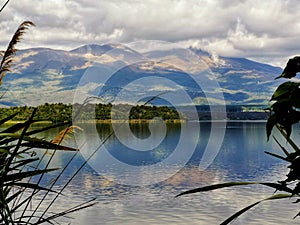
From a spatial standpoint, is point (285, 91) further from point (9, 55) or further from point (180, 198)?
point (180, 198)

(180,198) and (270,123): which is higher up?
(270,123)

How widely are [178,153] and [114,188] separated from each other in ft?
80.4

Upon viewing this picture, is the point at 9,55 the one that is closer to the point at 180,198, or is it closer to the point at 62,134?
the point at 62,134

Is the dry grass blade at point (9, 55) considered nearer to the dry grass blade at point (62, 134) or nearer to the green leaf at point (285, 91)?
the dry grass blade at point (62, 134)

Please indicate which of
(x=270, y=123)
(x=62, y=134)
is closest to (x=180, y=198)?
(x=62, y=134)

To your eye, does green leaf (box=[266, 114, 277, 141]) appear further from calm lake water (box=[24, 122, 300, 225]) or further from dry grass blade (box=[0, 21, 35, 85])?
calm lake water (box=[24, 122, 300, 225])

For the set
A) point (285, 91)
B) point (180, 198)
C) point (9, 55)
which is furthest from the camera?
point (180, 198)

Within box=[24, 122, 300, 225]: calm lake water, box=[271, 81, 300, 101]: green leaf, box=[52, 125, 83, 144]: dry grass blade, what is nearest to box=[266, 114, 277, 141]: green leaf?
box=[271, 81, 300, 101]: green leaf

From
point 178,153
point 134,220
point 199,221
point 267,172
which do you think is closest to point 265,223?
point 199,221

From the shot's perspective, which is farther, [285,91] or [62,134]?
[62,134]

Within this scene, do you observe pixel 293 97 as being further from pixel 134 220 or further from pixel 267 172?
pixel 267 172

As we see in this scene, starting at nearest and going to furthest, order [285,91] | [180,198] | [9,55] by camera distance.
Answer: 1. [285,91]
2. [9,55]
3. [180,198]

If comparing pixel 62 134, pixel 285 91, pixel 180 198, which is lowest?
pixel 180 198

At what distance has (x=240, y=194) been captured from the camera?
1088 inches
